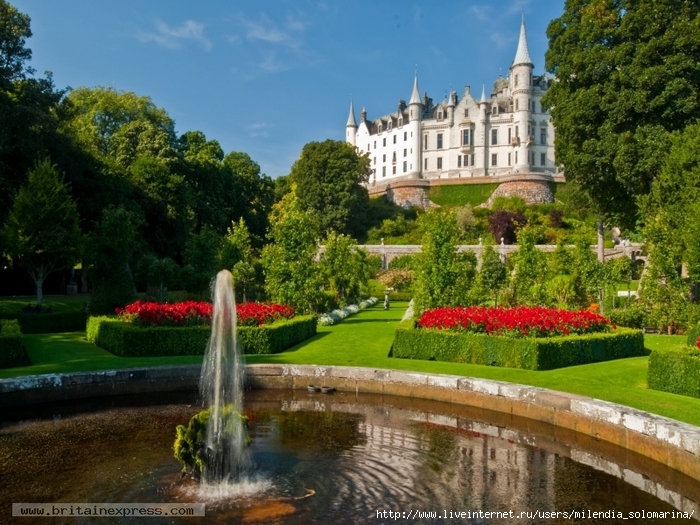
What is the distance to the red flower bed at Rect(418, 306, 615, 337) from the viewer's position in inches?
598

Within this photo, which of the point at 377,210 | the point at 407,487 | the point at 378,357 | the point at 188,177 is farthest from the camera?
the point at 377,210

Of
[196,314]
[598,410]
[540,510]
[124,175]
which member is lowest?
[540,510]

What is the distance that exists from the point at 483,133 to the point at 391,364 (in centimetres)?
7609

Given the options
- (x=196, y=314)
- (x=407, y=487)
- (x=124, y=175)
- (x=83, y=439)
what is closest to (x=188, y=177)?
(x=124, y=175)

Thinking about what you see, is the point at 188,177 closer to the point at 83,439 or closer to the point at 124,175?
the point at 124,175

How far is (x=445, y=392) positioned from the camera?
40.2 ft

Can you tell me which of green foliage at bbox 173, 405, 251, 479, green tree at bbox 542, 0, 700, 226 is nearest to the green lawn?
green foliage at bbox 173, 405, 251, 479

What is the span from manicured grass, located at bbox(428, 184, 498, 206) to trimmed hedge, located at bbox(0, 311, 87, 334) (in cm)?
6033

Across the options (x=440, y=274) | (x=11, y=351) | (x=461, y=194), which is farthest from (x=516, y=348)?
(x=461, y=194)

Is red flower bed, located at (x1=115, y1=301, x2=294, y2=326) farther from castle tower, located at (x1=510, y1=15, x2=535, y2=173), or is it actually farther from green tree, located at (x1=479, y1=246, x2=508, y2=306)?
castle tower, located at (x1=510, y1=15, x2=535, y2=173)

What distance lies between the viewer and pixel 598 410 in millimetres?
9781

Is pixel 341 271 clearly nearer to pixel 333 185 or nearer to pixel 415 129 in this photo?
pixel 333 185

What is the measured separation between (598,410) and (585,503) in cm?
287

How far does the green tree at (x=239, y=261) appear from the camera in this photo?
28500 mm
